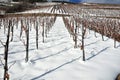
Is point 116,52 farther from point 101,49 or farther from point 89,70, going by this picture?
point 89,70

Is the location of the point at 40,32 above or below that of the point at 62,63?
above

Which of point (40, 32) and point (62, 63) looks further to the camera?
point (40, 32)

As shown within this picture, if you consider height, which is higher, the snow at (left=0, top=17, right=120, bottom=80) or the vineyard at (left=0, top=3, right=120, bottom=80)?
the vineyard at (left=0, top=3, right=120, bottom=80)

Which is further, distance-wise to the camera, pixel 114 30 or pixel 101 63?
pixel 114 30

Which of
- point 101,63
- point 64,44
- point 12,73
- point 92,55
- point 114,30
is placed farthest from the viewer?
point 114,30

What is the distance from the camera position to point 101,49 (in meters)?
12.2

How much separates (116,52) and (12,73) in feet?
18.5

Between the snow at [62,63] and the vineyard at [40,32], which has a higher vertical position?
the vineyard at [40,32]

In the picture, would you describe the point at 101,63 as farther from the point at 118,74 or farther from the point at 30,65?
the point at 30,65

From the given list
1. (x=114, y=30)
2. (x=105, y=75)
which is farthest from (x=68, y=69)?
(x=114, y=30)

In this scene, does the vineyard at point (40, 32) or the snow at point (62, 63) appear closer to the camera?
the snow at point (62, 63)

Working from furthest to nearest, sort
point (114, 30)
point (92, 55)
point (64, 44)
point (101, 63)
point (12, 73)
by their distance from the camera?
point (114, 30), point (64, 44), point (92, 55), point (101, 63), point (12, 73)

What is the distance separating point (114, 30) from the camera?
17.9 metres

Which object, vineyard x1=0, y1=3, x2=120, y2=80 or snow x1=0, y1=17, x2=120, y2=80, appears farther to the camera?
vineyard x1=0, y1=3, x2=120, y2=80
